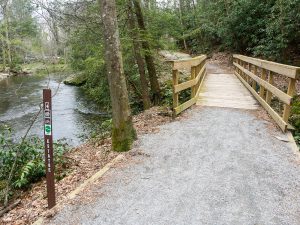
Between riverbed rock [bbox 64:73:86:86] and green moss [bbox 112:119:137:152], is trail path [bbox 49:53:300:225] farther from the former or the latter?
riverbed rock [bbox 64:73:86:86]

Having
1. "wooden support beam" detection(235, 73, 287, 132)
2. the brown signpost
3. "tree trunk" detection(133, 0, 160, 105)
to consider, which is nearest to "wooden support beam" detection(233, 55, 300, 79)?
"wooden support beam" detection(235, 73, 287, 132)

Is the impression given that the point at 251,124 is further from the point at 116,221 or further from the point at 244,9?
the point at 244,9

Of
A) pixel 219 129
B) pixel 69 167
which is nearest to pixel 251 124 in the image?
pixel 219 129

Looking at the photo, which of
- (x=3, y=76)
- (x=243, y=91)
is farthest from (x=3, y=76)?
(x=243, y=91)

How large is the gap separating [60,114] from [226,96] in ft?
26.3

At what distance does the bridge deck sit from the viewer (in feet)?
25.9

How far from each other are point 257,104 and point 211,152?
369cm

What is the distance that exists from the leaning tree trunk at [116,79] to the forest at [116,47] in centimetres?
2

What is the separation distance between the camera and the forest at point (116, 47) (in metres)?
5.12

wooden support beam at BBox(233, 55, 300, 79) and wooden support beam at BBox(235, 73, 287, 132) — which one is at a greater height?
wooden support beam at BBox(233, 55, 300, 79)

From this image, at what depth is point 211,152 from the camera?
4812mm

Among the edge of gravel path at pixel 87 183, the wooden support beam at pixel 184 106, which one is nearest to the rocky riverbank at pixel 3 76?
the wooden support beam at pixel 184 106

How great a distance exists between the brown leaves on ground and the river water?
287 centimetres

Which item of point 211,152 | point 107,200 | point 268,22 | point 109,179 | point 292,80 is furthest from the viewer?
point 268,22
